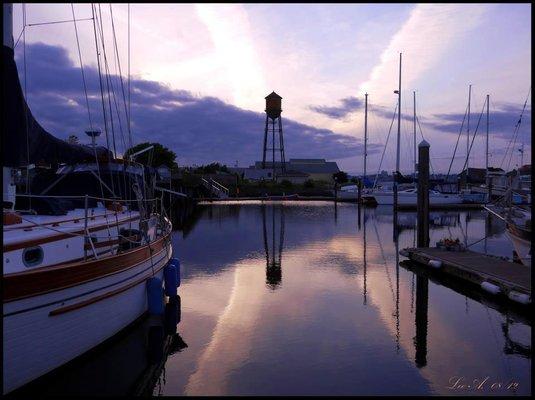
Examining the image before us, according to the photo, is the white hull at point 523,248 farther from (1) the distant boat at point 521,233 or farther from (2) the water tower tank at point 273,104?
(2) the water tower tank at point 273,104

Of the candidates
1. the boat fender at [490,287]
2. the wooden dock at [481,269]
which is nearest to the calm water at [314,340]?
the boat fender at [490,287]

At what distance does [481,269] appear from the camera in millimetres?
15211

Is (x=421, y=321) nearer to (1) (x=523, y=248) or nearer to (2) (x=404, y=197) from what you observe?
(1) (x=523, y=248)

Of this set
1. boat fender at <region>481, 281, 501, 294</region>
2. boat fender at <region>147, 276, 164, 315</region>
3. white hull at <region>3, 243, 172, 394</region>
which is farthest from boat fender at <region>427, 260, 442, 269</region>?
white hull at <region>3, 243, 172, 394</region>

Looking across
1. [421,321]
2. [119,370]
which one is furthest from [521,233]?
[119,370]

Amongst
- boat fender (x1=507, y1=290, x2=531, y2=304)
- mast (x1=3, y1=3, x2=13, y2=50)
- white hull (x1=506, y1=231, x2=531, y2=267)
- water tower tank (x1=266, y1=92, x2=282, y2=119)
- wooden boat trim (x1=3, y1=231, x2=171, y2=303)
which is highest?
water tower tank (x1=266, y1=92, x2=282, y2=119)

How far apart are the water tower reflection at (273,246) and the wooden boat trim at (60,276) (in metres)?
7.14

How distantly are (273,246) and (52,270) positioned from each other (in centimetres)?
1788

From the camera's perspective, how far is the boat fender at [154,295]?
34.9 ft

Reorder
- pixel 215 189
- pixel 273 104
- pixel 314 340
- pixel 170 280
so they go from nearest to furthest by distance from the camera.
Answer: pixel 314 340 < pixel 170 280 < pixel 215 189 < pixel 273 104

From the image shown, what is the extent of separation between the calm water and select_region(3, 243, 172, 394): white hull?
0.42 meters

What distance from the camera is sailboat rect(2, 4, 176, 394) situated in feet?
21.3

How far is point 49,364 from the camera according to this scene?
700 cm

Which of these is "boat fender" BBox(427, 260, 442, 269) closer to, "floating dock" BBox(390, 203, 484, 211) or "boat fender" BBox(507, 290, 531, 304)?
"boat fender" BBox(507, 290, 531, 304)
